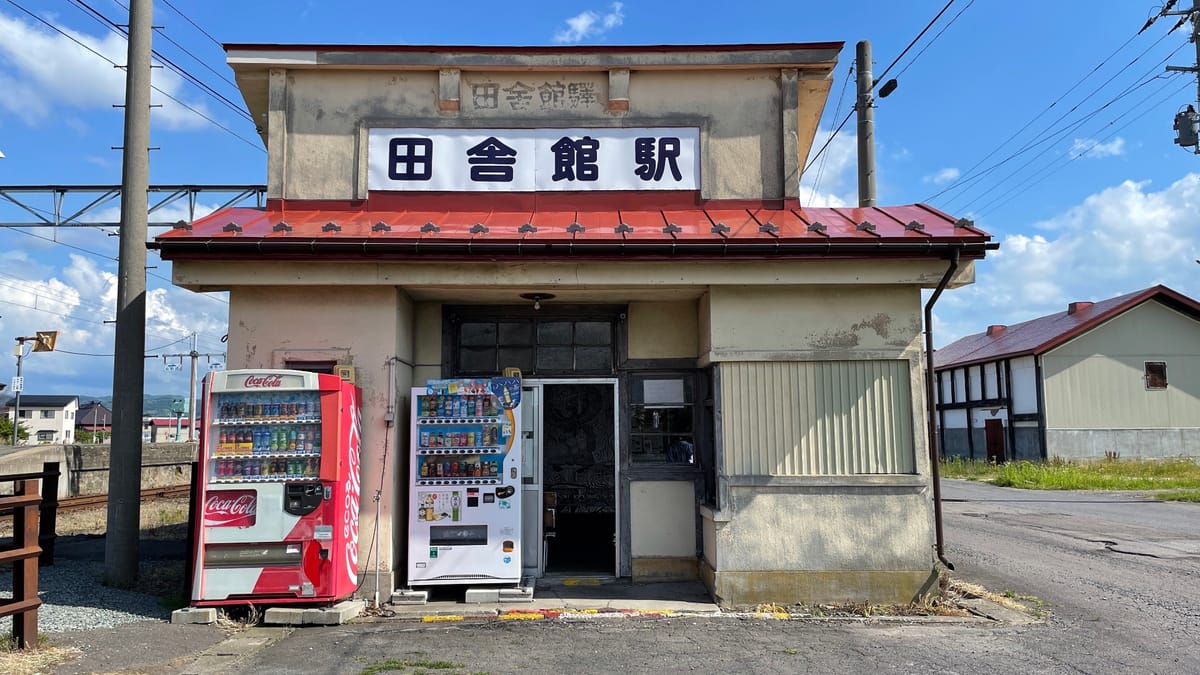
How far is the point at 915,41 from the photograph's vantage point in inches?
551

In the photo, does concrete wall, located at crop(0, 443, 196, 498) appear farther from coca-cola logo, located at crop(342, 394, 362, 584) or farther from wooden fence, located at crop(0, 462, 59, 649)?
wooden fence, located at crop(0, 462, 59, 649)

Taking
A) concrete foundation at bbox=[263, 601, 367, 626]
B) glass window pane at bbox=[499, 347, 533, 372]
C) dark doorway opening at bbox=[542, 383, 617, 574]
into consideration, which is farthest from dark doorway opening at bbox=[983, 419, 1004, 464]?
concrete foundation at bbox=[263, 601, 367, 626]

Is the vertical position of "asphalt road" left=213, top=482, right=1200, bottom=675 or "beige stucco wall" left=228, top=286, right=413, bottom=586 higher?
"beige stucco wall" left=228, top=286, right=413, bottom=586

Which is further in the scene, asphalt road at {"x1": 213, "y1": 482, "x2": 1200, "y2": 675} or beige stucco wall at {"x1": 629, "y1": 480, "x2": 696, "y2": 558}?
beige stucco wall at {"x1": 629, "y1": 480, "x2": 696, "y2": 558}

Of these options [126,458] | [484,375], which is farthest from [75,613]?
[484,375]

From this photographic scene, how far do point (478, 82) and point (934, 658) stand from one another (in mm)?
7698

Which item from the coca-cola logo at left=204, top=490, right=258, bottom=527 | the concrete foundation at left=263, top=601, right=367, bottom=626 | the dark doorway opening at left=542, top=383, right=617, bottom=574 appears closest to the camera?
the concrete foundation at left=263, top=601, right=367, bottom=626

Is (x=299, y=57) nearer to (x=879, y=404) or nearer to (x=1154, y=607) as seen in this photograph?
(x=879, y=404)


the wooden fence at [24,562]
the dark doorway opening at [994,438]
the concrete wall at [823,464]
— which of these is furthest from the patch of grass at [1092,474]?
the wooden fence at [24,562]

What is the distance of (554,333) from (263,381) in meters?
3.31

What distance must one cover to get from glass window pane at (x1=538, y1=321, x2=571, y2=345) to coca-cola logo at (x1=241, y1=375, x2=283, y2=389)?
3.05m

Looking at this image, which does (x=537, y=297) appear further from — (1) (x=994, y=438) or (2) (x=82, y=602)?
(1) (x=994, y=438)

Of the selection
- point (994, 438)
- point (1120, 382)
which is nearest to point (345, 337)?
point (1120, 382)

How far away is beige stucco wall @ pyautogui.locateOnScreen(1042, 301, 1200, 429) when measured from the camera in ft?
96.4
